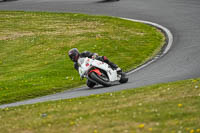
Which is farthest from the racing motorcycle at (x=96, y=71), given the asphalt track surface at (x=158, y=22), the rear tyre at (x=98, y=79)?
the asphalt track surface at (x=158, y=22)

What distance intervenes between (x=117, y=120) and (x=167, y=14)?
24461 millimetres

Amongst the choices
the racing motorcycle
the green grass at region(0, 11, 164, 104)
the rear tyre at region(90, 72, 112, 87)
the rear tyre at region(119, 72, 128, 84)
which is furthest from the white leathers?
the green grass at region(0, 11, 164, 104)

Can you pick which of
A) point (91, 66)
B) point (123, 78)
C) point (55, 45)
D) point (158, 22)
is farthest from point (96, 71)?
point (158, 22)

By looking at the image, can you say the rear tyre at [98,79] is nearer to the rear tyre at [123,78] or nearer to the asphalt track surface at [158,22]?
the asphalt track surface at [158,22]

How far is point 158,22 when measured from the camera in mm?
31391

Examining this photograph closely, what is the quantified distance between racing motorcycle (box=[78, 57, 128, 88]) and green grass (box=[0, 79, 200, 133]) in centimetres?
280

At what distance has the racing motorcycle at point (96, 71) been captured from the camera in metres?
15.9

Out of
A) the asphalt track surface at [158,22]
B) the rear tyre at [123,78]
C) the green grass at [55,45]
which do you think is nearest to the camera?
the asphalt track surface at [158,22]

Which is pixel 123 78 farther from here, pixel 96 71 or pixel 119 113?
pixel 119 113

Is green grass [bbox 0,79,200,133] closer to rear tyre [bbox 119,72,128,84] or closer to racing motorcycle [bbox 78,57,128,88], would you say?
racing motorcycle [bbox 78,57,128,88]

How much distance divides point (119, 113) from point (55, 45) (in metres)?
17.4

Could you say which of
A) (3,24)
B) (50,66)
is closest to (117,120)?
(50,66)

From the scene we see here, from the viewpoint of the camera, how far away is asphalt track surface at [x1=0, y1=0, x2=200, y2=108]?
16.5 meters

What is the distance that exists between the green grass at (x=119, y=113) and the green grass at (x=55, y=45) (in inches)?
205
